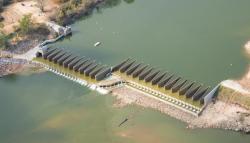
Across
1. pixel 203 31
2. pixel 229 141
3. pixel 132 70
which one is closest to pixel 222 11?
pixel 203 31

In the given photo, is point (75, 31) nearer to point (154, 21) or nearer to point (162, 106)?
point (154, 21)

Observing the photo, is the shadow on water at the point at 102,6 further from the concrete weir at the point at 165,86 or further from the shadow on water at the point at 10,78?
the shadow on water at the point at 10,78

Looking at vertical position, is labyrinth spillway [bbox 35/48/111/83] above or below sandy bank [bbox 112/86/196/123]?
above

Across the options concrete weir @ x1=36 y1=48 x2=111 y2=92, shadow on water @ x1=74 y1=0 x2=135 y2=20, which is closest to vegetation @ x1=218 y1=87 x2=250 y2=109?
concrete weir @ x1=36 y1=48 x2=111 y2=92

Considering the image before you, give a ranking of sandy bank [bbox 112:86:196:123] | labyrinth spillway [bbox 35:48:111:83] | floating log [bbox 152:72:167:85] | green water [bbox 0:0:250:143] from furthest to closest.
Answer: labyrinth spillway [bbox 35:48:111:83] < floating log [bbox 152:72:167:85] < sandy bank [bbox 112:86:196:123] < green water [bbox 0:0:250:143]

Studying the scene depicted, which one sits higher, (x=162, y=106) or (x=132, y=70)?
(x=132, y=70)

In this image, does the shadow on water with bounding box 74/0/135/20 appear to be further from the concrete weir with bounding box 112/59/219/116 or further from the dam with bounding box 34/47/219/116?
the concrete weir with bounding box 112/59/219/116

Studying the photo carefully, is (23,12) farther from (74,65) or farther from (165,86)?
(165,86)
